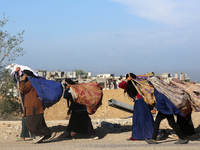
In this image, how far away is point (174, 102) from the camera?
8078 mm

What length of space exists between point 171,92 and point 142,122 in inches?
42.0

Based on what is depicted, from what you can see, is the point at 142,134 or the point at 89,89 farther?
the point at 89,89

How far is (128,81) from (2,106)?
33.9 ft

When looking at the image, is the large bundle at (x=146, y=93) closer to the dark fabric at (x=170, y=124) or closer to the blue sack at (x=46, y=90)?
the dark fabric at (x=170, y=124)

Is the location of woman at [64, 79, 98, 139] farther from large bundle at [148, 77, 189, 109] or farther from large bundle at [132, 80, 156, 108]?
large bundle at [148, 77, 189, 109]

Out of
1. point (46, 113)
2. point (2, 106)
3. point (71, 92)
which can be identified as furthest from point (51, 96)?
point (46, 113)

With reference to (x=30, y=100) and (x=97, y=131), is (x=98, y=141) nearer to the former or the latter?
(x=97, y=131)

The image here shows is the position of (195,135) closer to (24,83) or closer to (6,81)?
(24,83)

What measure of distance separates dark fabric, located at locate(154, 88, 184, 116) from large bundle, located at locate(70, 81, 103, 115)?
71.0 inches

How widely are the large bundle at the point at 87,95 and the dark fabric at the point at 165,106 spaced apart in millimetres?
1803

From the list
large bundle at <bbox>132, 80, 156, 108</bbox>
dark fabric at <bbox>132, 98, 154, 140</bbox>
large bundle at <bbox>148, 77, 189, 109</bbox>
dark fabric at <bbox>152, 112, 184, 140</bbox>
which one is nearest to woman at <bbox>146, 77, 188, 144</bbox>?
dark fabric at <bbox>152, 112, 184, 140</bbox>

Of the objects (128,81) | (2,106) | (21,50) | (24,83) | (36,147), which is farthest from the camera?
(2,106)

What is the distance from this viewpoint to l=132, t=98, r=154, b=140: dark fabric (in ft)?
27.7

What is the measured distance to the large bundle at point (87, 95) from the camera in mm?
8812
